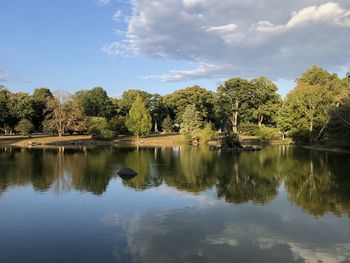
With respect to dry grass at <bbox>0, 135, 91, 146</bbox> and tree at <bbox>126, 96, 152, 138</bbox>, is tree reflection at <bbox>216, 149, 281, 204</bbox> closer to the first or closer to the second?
tree at <bbox>126, 96, 152, 138</bbox>

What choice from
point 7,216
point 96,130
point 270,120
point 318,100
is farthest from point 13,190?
point 270,120

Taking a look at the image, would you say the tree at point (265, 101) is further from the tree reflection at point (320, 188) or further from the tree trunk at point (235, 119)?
the tree reflection at point (320, 188)

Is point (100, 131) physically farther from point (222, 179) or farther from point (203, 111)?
point (222, 179)

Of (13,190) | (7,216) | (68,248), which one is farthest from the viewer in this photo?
(13,190)

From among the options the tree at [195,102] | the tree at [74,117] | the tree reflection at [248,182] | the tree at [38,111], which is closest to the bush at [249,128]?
the tree at [195,102]

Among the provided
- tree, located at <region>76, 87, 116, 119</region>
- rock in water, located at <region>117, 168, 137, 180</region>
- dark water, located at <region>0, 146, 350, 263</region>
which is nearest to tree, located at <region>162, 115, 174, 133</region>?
tree, located at <region>76, 87, 116, 119</region>

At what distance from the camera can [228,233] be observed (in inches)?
502

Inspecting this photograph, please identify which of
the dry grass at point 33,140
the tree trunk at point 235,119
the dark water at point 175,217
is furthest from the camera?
the tree trunk at point 235,119

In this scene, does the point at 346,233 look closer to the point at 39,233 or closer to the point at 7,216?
the point at 39,233

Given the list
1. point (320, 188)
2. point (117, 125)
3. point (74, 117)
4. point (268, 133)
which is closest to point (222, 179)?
point (320, 188)

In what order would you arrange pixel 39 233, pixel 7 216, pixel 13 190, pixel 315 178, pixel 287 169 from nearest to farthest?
pixel 39 233, pixel 7 216, pixel 13 190, pixel 315 178, pixel 287 169

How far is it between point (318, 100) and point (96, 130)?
130 ft

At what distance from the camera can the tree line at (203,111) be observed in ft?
201

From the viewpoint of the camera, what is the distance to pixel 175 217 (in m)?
15.1
